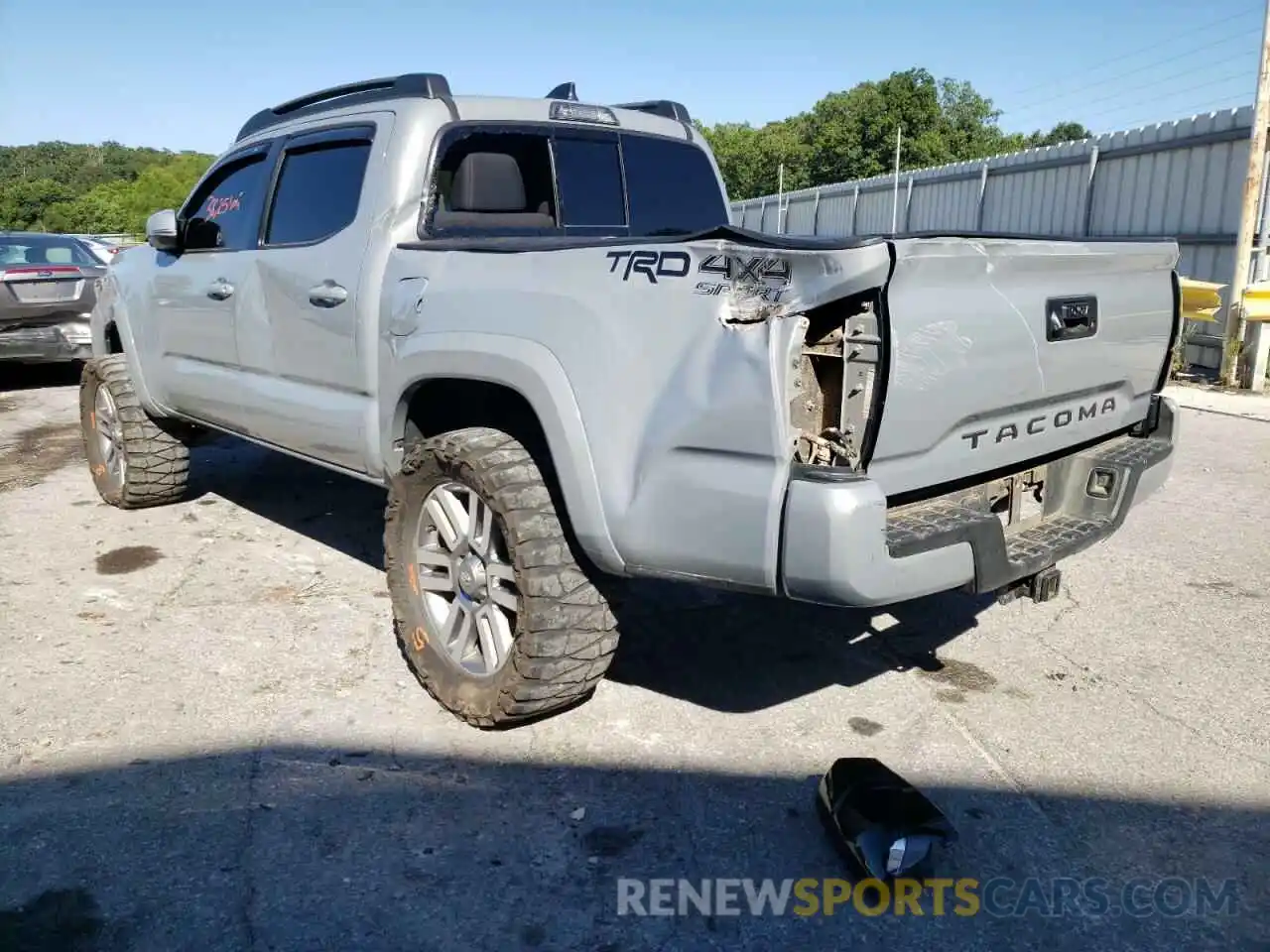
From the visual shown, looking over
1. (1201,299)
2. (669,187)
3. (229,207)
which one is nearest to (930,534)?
(669,187)

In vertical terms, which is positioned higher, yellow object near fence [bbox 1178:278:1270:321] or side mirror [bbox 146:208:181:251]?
side mirror [bbox 146:208:181:251]

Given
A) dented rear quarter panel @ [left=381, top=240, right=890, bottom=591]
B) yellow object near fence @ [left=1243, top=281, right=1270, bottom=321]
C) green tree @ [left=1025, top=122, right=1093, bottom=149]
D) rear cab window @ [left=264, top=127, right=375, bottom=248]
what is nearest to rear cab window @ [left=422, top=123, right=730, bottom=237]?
rear cab window @ [left=264, top=127, right=375, bottom=248]

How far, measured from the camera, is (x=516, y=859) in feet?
8.79

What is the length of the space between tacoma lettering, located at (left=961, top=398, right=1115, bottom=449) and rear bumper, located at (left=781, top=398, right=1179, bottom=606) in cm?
14

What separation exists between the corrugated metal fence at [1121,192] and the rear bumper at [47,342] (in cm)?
665

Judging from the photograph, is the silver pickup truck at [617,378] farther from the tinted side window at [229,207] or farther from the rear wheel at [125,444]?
the rear wheel at [125,444]

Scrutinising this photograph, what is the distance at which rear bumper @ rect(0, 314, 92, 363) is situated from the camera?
10.3 m

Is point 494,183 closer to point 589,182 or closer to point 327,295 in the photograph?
point 589,182

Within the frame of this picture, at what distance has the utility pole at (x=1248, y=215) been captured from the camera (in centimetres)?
1041

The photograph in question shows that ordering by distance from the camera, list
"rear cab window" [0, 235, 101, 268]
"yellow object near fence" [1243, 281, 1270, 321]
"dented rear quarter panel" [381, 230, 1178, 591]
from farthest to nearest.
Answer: "rear cab window" [0, 235, 101, 268] → "yellow object near fence" [1243, 281, 1270, 321] → "dented rear quarter panel" [381, 230, 1178, 591]

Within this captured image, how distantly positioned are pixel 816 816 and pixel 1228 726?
1502mm

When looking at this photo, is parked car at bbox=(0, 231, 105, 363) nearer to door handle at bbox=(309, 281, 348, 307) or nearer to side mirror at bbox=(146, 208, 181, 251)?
side mirror at bbox=(146, 208, 181, 251)

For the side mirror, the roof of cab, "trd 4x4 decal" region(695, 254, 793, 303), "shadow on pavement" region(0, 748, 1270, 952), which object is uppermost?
the roof of cab

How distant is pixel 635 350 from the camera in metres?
2.74
